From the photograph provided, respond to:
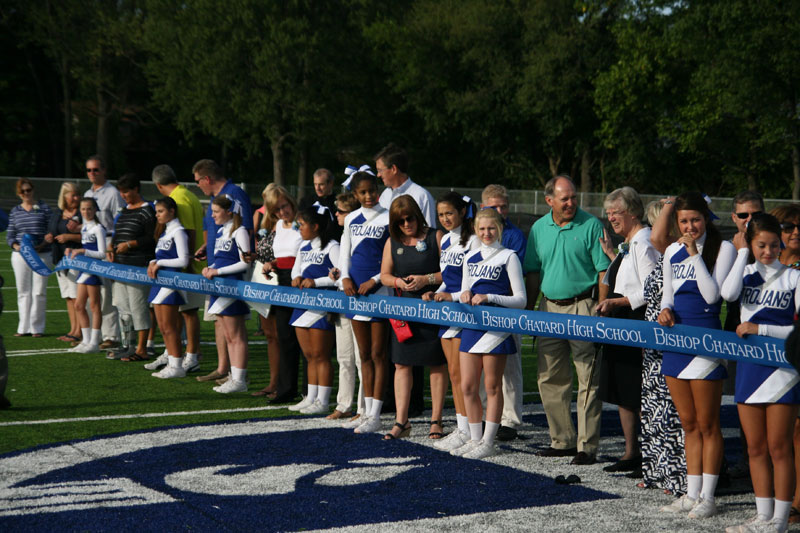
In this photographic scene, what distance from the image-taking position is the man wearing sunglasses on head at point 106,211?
39.5 ft

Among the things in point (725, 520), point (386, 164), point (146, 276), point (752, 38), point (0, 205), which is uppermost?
point (752, 38)

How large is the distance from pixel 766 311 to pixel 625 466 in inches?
71.7

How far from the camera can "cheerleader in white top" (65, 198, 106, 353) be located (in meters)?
11.6

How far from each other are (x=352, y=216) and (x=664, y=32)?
3847cm

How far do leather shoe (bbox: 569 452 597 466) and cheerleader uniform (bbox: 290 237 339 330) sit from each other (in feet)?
8.53

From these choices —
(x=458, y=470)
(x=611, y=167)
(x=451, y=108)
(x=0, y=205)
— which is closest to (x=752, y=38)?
(x=611, y=167)

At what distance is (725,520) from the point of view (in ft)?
18.5

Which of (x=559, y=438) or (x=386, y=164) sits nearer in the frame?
(x=559, y=438)

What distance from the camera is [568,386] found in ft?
23.7

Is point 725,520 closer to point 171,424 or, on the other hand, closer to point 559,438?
point 559,438

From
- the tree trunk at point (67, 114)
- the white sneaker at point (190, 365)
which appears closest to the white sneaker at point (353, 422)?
the white sneaker at point (190, 365)

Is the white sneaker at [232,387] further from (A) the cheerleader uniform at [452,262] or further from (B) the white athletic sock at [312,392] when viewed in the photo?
(A) the cheerleader uniform at [452,262]

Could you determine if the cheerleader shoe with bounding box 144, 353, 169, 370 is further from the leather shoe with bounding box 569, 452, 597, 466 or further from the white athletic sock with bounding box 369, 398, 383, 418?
the leather shoe with bounding box 569, 452, 597, 466

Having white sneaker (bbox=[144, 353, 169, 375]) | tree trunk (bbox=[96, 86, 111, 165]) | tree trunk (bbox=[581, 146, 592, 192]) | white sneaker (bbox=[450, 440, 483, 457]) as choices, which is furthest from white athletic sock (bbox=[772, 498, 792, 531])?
tree trunk (bbox=[96, 86, 111, 165])
